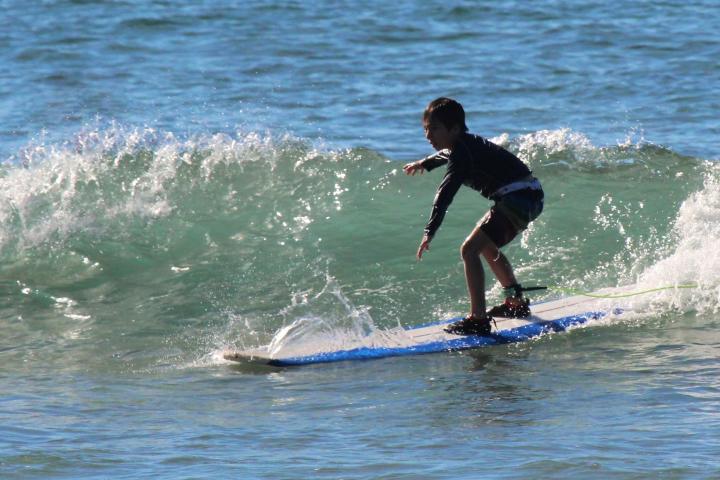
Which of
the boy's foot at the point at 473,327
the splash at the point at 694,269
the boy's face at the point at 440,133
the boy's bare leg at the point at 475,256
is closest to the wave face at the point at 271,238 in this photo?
the splash at the point at 694,269

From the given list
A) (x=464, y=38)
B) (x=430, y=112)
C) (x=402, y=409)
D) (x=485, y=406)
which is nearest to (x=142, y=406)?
(x=402, y=409)

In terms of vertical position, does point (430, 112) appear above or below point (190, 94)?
above

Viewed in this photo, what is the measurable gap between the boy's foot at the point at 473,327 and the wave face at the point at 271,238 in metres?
0.62

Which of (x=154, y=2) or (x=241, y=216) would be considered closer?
(x=241, y=216)

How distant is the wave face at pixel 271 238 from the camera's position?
8.12 meters

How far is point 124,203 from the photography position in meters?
10.6

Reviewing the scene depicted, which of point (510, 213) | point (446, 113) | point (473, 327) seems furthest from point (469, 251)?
point (446, 113)

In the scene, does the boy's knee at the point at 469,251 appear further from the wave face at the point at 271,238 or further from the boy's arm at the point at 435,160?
the wave face at the point at 271,238

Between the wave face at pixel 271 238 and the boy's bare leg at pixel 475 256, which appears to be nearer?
the boy's bare leg at pixel 475 256

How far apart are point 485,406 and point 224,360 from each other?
1.85 metres

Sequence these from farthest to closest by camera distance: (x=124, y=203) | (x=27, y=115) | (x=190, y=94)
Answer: (x=190, y=94) < (x=27, y=115) < (x=124, y=203)

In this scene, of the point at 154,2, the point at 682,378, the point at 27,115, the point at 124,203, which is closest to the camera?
the point at 682,378

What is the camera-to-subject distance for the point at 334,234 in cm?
1014

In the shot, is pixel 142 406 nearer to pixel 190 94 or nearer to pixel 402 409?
pixel 402 409
